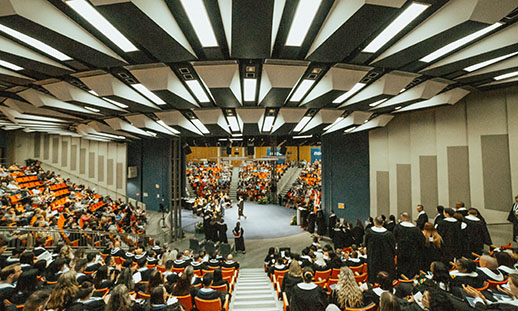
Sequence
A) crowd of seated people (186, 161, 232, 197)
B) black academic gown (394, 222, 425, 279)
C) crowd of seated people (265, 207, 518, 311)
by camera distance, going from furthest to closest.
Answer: crowd of seated people (186, 161, 232, 197)
black academic gown (394, 222, 425, 279)
crowd of seated people (265, 207, 518, 311)

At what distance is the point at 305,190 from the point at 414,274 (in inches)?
621

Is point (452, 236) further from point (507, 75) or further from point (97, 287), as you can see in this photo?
point (97, 287)

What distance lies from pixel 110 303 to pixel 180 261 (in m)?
3.06

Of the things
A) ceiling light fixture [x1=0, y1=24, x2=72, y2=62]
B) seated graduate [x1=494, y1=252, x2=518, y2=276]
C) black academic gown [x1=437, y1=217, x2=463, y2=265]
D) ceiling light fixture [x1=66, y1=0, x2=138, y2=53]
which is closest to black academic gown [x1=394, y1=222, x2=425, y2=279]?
black academic gown [x1=437, y1=217, x2=463, y2=265]

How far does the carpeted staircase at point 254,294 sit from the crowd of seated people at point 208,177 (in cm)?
1639

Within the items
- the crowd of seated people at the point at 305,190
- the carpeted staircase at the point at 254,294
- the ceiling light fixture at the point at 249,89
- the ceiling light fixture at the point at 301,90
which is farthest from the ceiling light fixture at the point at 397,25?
the crowd of seated people at the point at 305,190

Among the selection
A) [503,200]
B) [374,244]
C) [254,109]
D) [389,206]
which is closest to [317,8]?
[254,109]

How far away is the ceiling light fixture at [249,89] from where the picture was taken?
4.47 meters

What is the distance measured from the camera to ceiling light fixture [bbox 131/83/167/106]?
4710 mm

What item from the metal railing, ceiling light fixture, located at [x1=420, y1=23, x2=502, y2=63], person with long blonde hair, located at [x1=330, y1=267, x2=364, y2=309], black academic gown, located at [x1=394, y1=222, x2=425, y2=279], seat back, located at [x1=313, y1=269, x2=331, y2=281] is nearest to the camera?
ceiling light fixture, located at [x1=420, y1=23, x2=502, y2=63]

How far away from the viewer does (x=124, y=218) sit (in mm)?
11656

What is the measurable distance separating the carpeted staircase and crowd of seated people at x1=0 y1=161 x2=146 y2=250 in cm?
570

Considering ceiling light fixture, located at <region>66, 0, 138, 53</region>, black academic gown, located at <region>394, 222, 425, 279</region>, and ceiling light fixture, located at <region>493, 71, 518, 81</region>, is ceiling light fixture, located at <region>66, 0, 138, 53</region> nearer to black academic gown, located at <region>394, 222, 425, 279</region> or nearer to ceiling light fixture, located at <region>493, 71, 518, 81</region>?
black academic gown, located at <region>394, 222, 425, 279</region>

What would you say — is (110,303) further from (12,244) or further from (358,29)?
(12,244)
